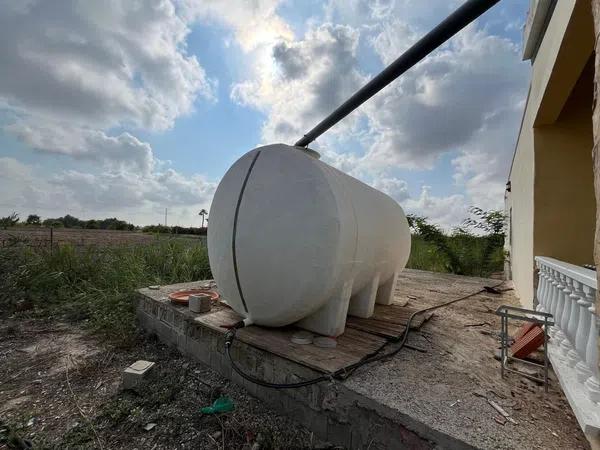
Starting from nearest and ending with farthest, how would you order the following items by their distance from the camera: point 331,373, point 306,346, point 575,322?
point 331,373, point 575,322, point 306,346

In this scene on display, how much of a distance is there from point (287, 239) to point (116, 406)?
1.71 metres

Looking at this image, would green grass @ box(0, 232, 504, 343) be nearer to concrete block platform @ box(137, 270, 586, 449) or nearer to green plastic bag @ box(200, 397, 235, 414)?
green plastic bag @ box(200, 397, 235, 414)

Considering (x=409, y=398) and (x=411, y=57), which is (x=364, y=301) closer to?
(x=409, y=398)

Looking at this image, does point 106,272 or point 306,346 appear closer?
point 306,346

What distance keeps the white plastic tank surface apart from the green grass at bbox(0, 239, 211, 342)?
6.24 ft

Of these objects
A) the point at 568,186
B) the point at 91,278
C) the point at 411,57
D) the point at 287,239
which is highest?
the point at 411,57

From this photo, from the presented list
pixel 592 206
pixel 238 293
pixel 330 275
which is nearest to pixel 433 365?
pixel 330 275

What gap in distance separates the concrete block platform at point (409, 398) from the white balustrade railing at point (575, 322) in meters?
0.20

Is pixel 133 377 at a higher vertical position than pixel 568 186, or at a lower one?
lower

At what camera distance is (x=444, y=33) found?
253cm

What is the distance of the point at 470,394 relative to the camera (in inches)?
58.5

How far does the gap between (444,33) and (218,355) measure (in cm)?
345

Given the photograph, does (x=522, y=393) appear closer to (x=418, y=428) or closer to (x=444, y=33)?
(x=418, y=428)

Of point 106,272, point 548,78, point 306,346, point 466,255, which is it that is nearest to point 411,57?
point 548,78
